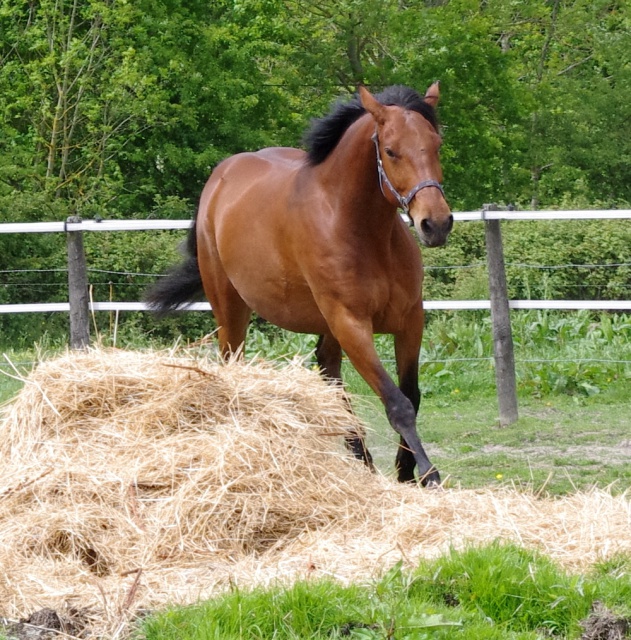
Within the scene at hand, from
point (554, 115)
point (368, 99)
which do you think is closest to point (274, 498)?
point (368, 99)

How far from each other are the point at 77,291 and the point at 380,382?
4252 mm

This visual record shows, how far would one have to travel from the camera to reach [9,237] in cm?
1248

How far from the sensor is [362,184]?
5918 millimetres

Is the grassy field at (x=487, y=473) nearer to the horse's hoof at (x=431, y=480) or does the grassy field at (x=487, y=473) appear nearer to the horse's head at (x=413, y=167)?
the horse's hoof at (x=431, y=480)

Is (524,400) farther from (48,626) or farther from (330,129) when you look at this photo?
(48,626)

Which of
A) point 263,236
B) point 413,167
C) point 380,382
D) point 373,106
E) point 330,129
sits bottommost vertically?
→ point 380,382

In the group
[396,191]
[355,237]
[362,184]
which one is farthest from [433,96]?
[355,237]

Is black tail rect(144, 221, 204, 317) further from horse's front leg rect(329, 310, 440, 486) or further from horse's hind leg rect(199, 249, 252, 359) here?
horse's front leg rect(329, 310, 440, 486)

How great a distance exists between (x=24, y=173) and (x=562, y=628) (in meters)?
13.1

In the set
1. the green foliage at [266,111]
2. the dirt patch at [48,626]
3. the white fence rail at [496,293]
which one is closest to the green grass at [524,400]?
the white fence rail at [496,293]

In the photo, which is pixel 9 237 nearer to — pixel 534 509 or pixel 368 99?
pixel 368 99

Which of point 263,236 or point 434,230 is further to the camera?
point 263,236

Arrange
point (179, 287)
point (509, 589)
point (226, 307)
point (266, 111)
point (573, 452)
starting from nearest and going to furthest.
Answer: point (509, 589), point (573, 452), point (226, 307), point (179, 287), point (266, 111)

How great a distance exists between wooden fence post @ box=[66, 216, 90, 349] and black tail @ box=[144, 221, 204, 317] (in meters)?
1.12
